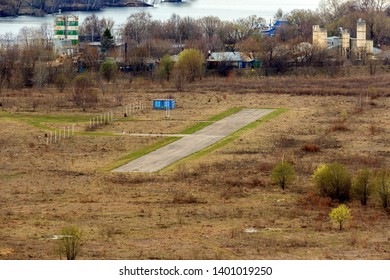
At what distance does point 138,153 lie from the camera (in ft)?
97.1

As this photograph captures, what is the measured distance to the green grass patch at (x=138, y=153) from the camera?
27.2 metres

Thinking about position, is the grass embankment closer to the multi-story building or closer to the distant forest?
the multi-story building

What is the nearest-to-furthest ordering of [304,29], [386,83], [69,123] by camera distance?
[69,123] → [386,83] → [304,29]

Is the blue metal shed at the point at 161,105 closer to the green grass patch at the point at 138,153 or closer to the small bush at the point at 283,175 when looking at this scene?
the green grass patch at the point at 138,153

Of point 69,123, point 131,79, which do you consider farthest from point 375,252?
point 131,79

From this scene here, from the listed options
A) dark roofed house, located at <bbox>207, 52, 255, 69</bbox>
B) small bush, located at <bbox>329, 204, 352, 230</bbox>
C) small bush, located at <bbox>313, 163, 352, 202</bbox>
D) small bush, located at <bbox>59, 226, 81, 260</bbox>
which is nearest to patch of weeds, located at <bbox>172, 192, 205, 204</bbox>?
small bush, located at <bbox>313, 163, 352, 202</bbox>

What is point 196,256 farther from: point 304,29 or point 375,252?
point 304,29

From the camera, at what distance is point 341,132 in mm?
34031

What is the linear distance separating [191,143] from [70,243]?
15284 millimetres

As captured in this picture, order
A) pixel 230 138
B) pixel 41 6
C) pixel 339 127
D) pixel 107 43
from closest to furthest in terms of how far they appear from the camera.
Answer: pixel 230 138 < pixel 339 127 < pixel 107 43 < pixel 41 6

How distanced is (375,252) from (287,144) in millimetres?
14274

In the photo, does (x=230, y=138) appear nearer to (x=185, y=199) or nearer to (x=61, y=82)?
(x=185, y=199)

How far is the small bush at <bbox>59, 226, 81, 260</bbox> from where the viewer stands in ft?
53.3

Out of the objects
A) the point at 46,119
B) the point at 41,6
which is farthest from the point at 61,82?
the point at 41,6
